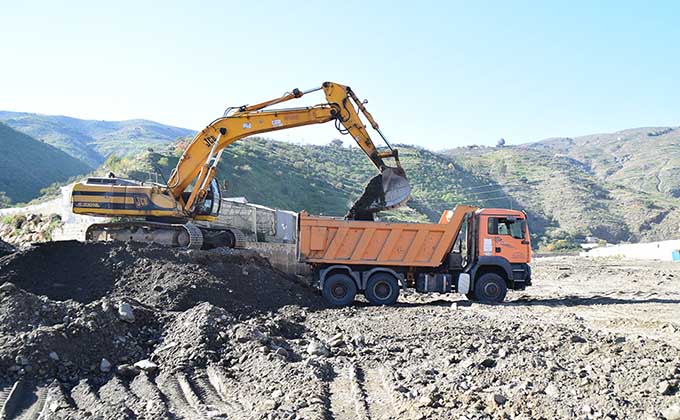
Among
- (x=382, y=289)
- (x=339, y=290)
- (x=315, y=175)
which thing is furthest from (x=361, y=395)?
(x=315, y=175)

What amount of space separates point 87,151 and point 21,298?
10891 centimetres

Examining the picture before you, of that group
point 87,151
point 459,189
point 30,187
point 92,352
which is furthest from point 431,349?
point 87,151

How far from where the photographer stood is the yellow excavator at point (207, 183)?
16078mm

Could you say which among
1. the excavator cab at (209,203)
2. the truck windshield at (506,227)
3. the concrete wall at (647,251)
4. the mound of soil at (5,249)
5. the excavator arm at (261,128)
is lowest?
the concrete wall at (647,251)

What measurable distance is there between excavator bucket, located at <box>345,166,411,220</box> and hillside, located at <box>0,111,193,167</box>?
82.1m

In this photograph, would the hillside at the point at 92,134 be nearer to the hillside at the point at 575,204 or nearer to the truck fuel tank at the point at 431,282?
the hillside at the point at 575,204

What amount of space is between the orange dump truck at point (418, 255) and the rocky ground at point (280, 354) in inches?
64.4

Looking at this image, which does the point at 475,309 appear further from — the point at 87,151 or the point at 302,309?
the point at 87,151

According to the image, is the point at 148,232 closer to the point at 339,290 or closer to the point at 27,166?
the point at 339,290

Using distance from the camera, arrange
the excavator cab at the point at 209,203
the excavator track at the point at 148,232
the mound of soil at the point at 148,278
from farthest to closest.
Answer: the excavator cab at the point at 209,203 → the excavator track at the point at 148,232 → the mound of soil at the point at 148,278

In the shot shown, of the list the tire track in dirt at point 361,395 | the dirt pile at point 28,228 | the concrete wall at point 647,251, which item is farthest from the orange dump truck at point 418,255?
the concrete wall at point 647,251

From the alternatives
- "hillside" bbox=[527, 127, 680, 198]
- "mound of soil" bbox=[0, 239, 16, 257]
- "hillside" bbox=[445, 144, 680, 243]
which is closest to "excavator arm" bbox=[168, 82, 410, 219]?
"mound of soil" bbox=[0, 239, 16, 257]

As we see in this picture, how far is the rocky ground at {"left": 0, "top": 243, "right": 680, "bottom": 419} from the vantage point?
6195mm

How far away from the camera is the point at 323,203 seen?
46688mm
